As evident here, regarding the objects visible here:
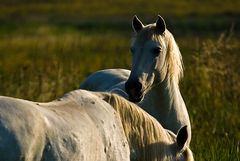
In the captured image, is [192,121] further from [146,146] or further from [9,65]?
[9,65]

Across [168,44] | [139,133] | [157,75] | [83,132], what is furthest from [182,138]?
[168,44]

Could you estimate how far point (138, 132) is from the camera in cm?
478

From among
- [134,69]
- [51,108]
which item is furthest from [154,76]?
[51,108]

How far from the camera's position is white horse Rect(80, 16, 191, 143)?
23.5 feet

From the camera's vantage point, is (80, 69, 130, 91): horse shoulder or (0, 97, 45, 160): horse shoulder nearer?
(0, 97, 45, 160): horse shoulder

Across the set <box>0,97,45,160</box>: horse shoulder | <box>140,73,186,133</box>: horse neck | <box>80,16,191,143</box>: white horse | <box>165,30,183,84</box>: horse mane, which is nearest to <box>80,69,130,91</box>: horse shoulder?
<box>80,16,191,143</box>: white horse

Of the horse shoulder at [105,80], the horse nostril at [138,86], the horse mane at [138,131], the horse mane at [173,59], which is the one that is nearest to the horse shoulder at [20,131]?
the horse mane at [138,131]

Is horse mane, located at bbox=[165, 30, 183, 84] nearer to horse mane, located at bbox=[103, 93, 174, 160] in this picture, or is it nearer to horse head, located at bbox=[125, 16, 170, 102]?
horse head, located at bbox=[125, 16, 170, 102]

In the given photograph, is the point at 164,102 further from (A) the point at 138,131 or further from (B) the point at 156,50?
(A) the point at 138,131

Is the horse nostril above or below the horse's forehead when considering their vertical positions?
below

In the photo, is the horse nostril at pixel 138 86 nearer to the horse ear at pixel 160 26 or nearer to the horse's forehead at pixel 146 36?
the horse's forehead at pixel 146 36

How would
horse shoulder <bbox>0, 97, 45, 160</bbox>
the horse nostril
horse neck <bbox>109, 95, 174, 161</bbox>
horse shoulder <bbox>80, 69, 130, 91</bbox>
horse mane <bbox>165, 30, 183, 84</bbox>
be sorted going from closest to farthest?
horse shoulder <bbox>0, 97, 45, 160</bbox>
horse neck <bbox>109, 95, 174, 161</bbox>
the horse nostril
horse mane <bbox>165, 30, 183, 84</bbox>
horse shoulder <bbox>80, 69, 130, 91</bbox>

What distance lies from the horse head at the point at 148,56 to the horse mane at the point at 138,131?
2.21 metres

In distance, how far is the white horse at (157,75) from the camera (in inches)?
282
